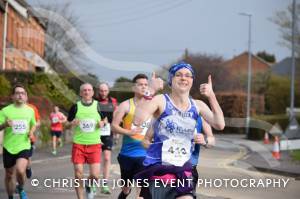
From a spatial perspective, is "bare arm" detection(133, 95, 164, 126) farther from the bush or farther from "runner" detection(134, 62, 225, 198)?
the bush

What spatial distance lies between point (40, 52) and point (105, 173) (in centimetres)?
3910

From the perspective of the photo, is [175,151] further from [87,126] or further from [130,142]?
[87,126]

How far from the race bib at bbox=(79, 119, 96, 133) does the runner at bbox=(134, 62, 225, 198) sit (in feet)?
11.3

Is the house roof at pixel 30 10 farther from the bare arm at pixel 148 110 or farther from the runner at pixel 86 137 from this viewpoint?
the bare arm at pixel 148 110

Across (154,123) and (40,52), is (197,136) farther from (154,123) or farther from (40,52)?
(40,52)

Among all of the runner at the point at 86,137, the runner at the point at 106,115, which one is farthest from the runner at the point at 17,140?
the runner at the point at 106,115

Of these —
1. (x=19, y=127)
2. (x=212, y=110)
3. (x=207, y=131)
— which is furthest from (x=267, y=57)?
(x=212, y=110)

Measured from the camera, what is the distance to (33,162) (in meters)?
17.8

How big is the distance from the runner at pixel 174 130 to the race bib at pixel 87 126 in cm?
344

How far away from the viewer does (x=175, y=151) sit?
18.6ft

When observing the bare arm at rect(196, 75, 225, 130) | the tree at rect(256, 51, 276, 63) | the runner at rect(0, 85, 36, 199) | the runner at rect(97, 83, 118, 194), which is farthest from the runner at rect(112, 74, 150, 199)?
the tree at rect(256, 51, 276, 63)

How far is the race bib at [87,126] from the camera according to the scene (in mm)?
9127

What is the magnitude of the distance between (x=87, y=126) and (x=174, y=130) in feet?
12.0

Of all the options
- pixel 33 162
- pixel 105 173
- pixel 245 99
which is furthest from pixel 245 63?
pixel 105 173
